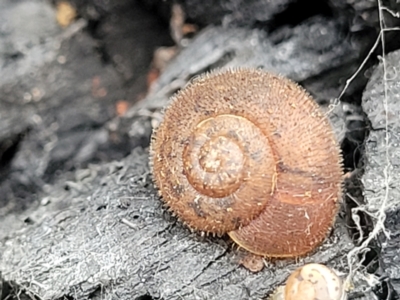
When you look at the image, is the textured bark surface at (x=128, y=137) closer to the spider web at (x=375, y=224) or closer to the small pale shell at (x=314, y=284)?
the spider web at (x=375, y=224)

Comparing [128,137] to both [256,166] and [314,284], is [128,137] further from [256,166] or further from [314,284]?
[314,284]

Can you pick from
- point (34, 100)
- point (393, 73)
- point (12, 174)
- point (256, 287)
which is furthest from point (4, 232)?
point (393, 73)

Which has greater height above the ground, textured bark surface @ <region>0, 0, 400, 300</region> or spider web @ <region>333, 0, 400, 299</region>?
textured bark surface @ <region>0, 0, 400, 300</region>

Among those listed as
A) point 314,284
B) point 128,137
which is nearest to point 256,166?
point 314,284

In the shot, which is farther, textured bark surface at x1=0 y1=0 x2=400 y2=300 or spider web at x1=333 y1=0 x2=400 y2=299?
textured bark surface at x1=0 y1=0 x2=400 y2=300

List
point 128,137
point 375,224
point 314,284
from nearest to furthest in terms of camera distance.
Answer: point 314,284
point 375,224
point 128,137

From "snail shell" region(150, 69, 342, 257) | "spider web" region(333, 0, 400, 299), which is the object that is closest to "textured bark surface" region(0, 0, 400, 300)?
"spider web" region(333, 0, 400, 299)

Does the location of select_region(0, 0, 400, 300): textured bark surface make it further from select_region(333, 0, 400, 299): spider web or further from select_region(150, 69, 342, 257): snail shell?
select_region(150, 69, 342, 257): snail shell
